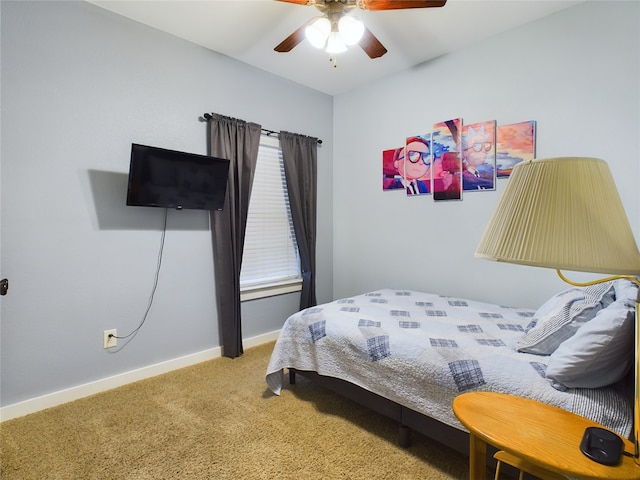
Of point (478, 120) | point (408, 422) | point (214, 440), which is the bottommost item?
point (214, 440)

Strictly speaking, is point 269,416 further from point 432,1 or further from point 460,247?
point 432,1

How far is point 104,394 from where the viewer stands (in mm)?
2445

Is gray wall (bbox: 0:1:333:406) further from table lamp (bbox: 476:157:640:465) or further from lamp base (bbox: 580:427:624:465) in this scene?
lamp base (bbox: 580:427:624:465)

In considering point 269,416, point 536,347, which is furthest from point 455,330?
point 269,416

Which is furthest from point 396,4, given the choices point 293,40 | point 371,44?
point 293,40

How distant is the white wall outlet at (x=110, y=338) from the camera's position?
98.3 inches

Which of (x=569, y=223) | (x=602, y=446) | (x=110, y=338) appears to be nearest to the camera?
(x=569, y=223)

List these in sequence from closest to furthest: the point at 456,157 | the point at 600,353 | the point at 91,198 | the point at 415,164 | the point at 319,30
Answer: the point at 600,353 → the point at 319,30 → the point at 91,198 → the point at 456,157 → the point at 415,164

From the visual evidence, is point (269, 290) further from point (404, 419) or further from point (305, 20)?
point (305, 20)

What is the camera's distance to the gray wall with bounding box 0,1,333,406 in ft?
6.99

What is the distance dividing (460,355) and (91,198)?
2.60 metres

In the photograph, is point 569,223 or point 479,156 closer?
point 569,223

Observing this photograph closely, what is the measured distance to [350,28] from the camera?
1962 millimetres

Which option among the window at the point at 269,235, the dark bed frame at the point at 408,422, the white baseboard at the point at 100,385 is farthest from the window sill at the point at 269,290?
the dark bed frame at the point at 408,422
